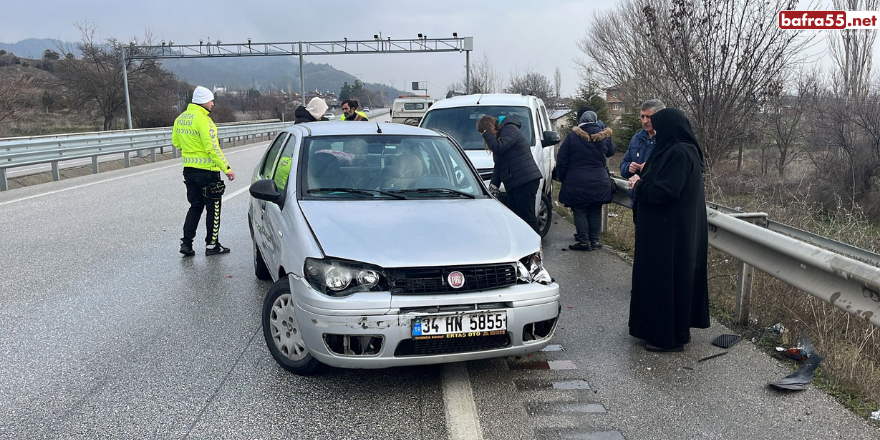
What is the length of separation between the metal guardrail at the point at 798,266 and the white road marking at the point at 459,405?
2303 mm

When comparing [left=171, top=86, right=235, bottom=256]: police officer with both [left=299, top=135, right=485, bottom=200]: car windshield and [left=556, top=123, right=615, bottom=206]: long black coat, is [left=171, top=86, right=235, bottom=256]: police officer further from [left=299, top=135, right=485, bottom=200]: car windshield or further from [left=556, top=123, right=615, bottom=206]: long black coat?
[left=556, top=123, right=615, bottom=206]: long black coat

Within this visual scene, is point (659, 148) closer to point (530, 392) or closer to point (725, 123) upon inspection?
point (530, 392)

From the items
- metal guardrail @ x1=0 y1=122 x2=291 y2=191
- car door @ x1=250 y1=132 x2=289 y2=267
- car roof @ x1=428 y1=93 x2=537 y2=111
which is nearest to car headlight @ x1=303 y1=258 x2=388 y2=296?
car door @ x1=250 y1=132 x2=289 y2=267

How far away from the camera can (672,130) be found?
463 centimetres

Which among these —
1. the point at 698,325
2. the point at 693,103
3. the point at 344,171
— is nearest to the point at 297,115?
the point at 344,171

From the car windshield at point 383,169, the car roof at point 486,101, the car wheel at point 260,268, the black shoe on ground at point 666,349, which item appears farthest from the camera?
the car roof at point 486,101

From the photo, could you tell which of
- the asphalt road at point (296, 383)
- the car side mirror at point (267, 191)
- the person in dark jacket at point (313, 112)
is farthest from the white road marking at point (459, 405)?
the person in dark jacket at point (313, 112)

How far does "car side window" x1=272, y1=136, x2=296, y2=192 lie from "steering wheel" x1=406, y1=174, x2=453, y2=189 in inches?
39.1

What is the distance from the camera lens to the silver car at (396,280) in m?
3.80

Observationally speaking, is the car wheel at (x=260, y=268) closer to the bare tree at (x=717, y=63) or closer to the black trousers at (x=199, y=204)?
the black trousers at (x=199, y=204)

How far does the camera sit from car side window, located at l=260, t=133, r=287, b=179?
632 cm

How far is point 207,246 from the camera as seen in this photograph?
7.86 m

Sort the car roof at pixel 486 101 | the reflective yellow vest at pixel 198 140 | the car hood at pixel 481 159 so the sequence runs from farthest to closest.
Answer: the car roof at pixel 486 101 < the car hood at pixel 481 159 < the reflective yellow vest at pixel 198 140

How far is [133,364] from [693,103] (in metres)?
15.9
